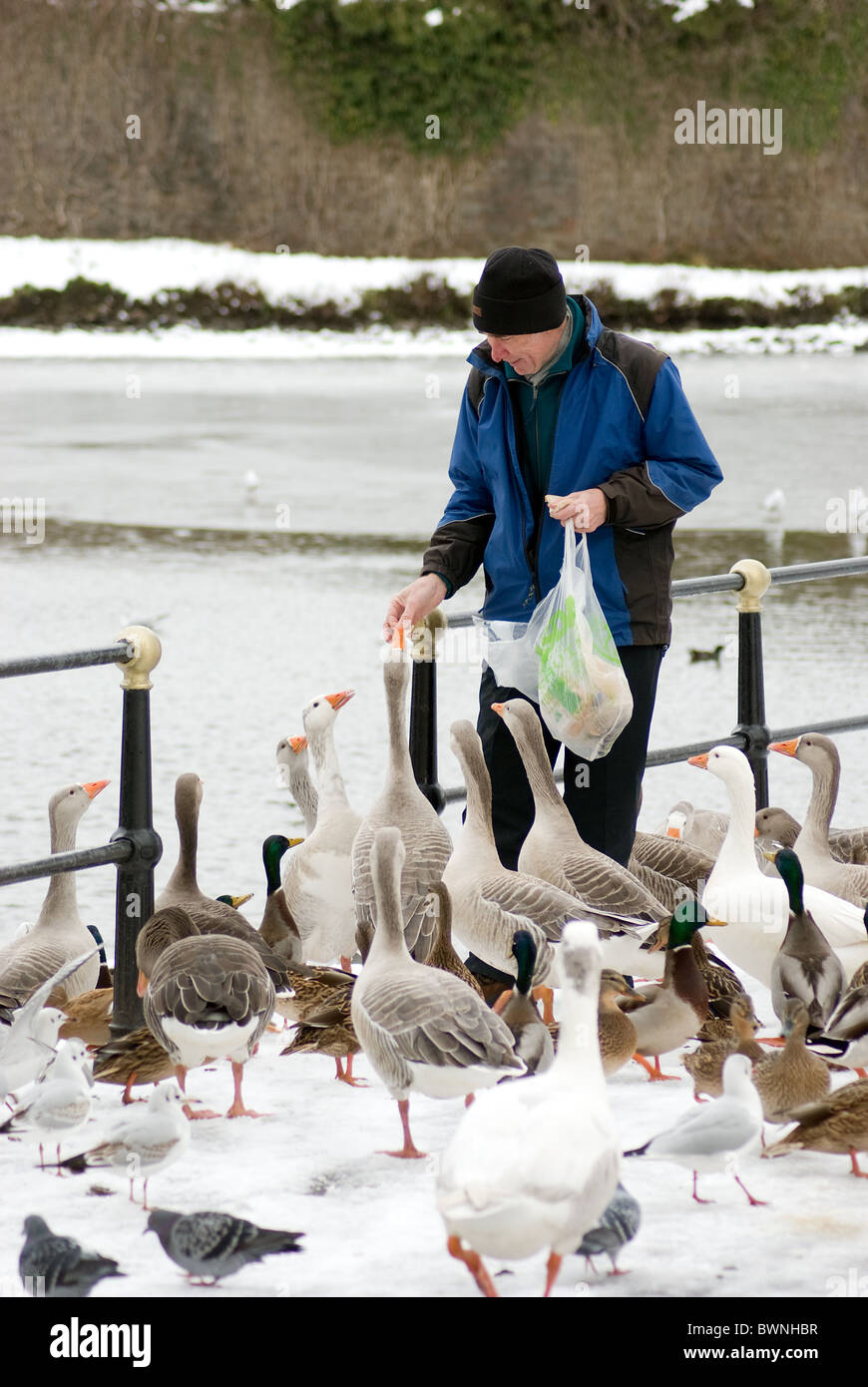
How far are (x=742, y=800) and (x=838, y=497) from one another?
11.6 meters

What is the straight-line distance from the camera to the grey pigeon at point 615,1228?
285 cm

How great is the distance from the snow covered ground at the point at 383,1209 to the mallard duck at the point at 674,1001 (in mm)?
130

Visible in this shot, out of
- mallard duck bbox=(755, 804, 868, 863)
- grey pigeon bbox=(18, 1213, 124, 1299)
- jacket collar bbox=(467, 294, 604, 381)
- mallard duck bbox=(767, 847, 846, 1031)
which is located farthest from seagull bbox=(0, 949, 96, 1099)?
mallard duck bbox=(755, 804, 868, 863)

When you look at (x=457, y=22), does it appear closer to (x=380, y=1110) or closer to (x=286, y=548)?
(x=286, y=548)

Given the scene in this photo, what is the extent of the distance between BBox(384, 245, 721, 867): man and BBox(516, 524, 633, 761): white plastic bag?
10 cm

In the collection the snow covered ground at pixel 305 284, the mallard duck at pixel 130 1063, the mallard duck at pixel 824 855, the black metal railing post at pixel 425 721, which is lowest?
the mallard duck at pixel 130 1063

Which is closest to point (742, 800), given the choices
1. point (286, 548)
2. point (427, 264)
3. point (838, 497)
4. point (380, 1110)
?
point (380, 1110)

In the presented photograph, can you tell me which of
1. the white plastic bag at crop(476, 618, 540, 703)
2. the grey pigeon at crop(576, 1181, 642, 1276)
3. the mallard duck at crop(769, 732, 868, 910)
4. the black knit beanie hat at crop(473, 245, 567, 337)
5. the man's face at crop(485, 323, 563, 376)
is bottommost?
the grey pigeon at crop(576, 1181, 642, 1276)

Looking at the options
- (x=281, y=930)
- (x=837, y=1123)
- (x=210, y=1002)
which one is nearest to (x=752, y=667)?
(x=281, y=930)

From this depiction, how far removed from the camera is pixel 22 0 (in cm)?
3209

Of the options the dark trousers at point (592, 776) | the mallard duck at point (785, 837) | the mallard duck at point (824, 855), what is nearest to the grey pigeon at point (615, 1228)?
the dark trousers at point (592, 776)

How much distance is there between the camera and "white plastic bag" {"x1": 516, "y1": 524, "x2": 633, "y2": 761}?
13.2 feet

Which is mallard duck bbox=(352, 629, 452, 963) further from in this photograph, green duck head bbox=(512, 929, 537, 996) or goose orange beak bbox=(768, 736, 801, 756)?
goose orange beak bbox=(768, 736, 801, 756)

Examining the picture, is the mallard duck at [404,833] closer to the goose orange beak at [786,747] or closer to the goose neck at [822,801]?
the goose neck at [822,801]
